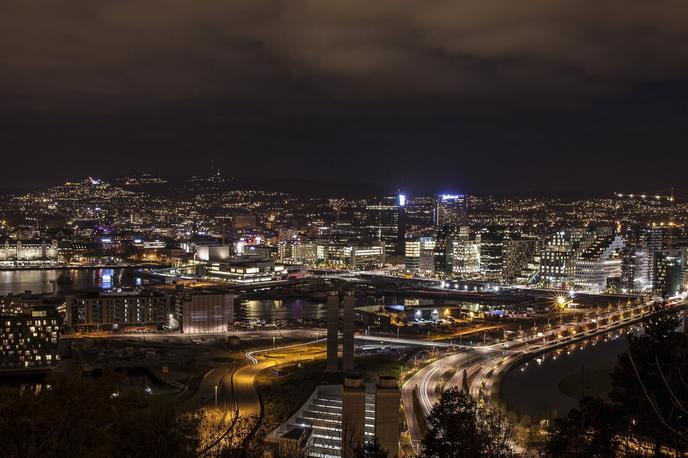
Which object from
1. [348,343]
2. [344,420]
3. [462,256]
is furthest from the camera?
[462,256]

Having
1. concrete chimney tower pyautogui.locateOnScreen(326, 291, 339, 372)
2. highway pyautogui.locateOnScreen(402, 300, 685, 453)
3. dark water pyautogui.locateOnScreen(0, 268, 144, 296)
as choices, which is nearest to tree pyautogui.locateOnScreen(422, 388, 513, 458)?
highway pyautogui.locateOnScreen(402, 300, 685, 453)

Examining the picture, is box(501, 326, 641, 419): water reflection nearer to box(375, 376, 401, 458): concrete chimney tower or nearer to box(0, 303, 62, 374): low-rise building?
box(375, 376, 401, 458): concrete chimney tower

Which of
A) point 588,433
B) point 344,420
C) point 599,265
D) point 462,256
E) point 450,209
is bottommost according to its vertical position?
point 344,420

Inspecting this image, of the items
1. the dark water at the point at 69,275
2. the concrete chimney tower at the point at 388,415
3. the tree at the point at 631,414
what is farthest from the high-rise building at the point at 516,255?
the tree at the point at 631,414

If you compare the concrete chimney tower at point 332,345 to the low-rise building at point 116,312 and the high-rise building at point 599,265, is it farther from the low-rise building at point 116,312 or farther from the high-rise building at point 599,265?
the high-rise building at point 599,265

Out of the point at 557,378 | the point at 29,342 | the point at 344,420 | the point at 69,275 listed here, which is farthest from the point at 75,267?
the point at 344,420

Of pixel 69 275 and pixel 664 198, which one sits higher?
pixel 664 198

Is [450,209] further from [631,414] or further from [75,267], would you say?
[631,414]
